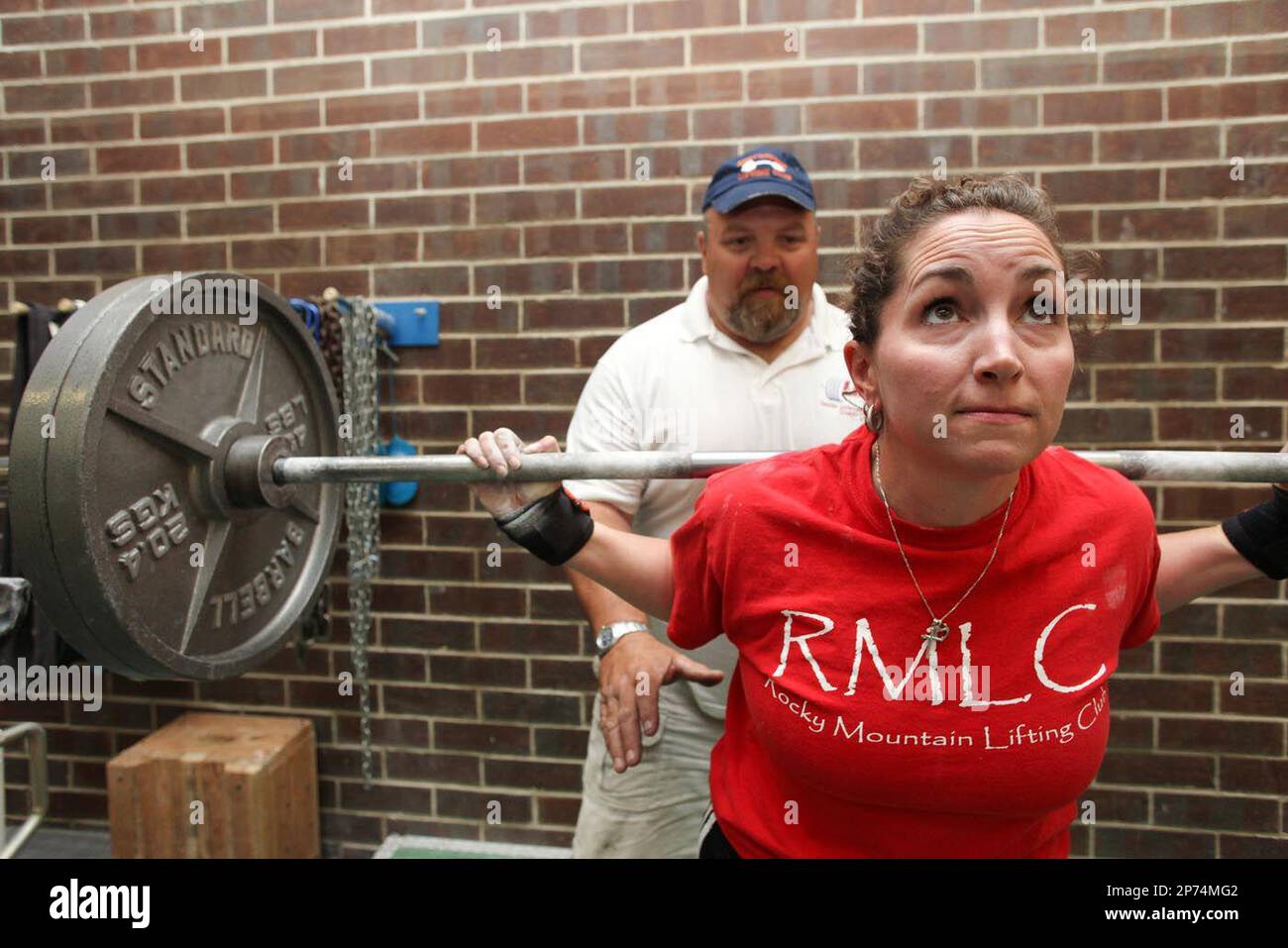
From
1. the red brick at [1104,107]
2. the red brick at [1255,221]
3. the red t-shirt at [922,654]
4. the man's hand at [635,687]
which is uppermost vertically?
the red brick at [1104,107]

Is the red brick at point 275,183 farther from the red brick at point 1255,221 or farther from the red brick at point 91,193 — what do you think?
the red brick at point 1255,221

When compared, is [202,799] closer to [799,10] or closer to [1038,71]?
[799,10]

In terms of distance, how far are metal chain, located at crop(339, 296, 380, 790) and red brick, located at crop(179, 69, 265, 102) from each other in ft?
2.83

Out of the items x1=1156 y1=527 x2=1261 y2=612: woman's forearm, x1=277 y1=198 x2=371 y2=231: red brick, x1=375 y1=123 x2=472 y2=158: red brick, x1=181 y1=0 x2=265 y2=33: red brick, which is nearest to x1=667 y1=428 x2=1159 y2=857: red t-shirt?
x1=1156 y1=527 x2=1261 y2=612: woman's forearm

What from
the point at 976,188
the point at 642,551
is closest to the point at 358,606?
the point at 642,551

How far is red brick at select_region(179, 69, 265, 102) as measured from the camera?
312 centimetres

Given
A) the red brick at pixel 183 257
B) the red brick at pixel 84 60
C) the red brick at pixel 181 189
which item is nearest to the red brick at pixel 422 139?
the red brick at pixel 181 189

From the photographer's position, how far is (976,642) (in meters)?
1.25

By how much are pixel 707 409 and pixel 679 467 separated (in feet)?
1.58

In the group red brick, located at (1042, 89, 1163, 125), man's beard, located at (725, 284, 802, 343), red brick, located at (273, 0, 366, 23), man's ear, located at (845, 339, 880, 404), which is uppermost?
red brick, located at (273, 0, 366, 23)

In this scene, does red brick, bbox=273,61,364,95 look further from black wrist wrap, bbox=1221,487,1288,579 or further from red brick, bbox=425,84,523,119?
black wrist wrap, bbox=1221,487,1288,579

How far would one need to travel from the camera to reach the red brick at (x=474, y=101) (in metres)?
2.96

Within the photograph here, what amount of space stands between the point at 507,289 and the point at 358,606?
1205 mm

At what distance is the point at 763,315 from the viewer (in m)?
2.06
